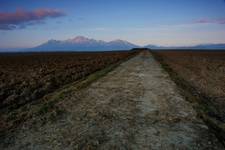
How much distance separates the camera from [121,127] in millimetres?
5656

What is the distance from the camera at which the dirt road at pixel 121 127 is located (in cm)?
475

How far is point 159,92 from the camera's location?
9.59 meters

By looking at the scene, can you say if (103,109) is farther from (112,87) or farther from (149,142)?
(112,87)

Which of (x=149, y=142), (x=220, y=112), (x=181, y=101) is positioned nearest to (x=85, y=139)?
(x=149, y=142)

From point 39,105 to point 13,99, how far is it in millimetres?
1971

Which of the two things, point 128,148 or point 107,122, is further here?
point 107,122

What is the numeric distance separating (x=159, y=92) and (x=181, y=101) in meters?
1.49

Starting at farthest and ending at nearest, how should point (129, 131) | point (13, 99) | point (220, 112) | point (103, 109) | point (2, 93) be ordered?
point (2, 93) < point (13, 99) < point (220, 112) < point (103, 109) < point (129, 131)

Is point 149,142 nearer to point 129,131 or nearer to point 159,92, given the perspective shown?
point 129,131

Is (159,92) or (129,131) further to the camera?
(159,92)

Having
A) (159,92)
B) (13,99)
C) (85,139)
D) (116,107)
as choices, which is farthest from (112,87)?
(85,139)

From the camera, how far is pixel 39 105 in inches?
319

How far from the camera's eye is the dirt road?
4754 mm

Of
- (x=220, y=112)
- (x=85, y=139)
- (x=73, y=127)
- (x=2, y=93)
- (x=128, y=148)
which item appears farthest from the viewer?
(x=2, y=93)
